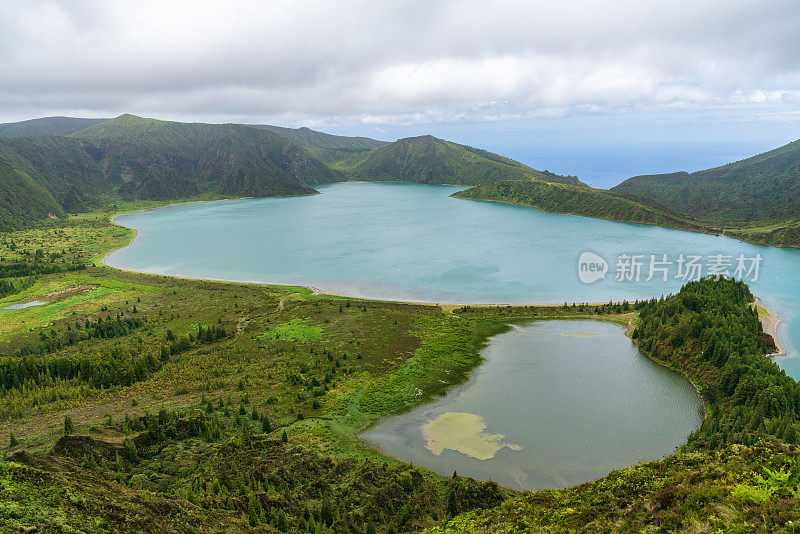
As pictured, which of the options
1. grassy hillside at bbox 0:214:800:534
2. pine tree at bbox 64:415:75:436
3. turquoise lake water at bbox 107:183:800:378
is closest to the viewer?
grassy hillside at bbox 0:214:800:534

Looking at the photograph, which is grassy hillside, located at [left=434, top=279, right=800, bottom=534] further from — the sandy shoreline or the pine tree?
the pine tree

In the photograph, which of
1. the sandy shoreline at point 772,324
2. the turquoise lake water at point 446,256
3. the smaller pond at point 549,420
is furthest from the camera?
the turquoise lake water at point 446,256

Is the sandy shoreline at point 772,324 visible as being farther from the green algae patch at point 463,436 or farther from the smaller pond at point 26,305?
the smaller pond at point 26,305

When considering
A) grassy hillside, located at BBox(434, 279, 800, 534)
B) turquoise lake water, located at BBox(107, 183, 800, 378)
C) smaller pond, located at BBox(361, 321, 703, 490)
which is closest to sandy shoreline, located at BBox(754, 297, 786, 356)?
turquoise lake water, located at BBox(107, 183, 800, 378)

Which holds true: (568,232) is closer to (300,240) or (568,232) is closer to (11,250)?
(300,240)

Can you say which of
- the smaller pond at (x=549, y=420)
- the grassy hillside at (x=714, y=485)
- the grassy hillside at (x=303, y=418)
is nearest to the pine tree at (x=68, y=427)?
the grassy hillside at (x=303, y=418)

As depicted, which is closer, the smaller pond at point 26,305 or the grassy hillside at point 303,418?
the grassy hillside at point 303,418
